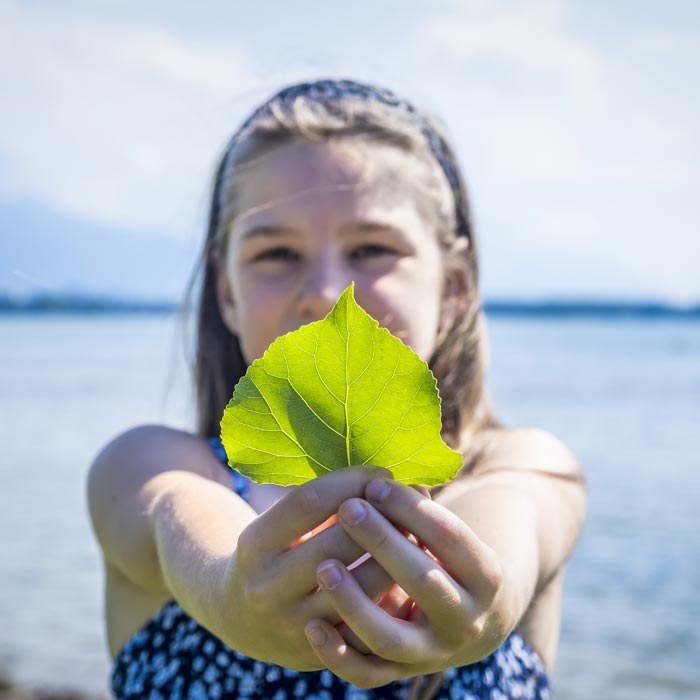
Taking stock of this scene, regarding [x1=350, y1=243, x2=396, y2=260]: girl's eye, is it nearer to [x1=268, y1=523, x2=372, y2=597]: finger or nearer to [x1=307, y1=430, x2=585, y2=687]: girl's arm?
[x1=307, y1=430, x2=585, y2=687]: girl's arm

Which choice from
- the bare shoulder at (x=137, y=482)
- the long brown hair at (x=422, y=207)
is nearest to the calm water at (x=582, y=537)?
the long brown hair at (x=422, y=207)

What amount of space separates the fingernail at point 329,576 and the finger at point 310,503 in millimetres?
74

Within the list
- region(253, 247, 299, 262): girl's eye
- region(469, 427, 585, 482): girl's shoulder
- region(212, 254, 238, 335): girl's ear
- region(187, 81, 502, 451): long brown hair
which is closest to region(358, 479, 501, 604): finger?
region(469, 427, 585, 482): girl's shoulder

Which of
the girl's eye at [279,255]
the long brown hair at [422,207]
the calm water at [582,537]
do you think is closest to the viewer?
the girl's eye at [279,255]

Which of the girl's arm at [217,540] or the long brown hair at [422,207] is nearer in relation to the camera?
the girl's arm at [217,540]

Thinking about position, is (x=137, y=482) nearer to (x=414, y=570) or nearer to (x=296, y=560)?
(x=296, y=560)

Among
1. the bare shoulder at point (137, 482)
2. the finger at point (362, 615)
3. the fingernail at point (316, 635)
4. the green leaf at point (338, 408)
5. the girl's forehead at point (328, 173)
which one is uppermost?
the green leaf at point (338, 408)

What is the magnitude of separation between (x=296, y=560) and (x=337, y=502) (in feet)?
0.44

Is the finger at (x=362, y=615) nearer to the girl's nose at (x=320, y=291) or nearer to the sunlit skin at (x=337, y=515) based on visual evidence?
the sunlit skin at (x=337, y=515)

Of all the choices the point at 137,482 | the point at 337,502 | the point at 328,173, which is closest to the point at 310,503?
the point at 337,502

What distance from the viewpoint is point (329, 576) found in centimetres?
148

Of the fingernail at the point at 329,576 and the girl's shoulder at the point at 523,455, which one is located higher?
the fingernail at the point at 329,576

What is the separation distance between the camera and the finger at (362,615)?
148 centimetres

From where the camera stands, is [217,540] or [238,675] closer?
[217,540]
